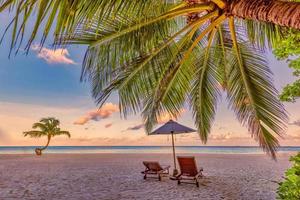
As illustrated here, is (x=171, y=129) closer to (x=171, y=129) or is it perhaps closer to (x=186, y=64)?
(x=171, y=129)

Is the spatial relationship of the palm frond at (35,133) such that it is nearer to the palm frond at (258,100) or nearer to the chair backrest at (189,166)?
the chair backrest at (189,166)

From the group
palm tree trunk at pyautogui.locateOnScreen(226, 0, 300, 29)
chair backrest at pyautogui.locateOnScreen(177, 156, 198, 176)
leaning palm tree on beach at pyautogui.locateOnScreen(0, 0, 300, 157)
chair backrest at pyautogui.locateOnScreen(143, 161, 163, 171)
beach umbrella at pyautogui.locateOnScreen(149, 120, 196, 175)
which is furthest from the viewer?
beach umbrella at pyautogui.locateOnScreen(149, 120, 196, 175)

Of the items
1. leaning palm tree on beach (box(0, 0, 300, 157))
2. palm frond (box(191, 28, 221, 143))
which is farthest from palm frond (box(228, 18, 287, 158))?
palm frond (box(191, 28, 221, 143))

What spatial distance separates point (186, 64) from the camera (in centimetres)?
497

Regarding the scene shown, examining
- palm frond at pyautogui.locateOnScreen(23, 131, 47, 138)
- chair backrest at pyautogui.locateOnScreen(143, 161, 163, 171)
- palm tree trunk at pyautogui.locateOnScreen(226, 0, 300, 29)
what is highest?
palm frond at pyautogui.locateOnScreen(23, 131, 47, 138)

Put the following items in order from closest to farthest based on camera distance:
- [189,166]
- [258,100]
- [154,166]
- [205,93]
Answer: [258,100], [205,93], [189,166], [154,166]

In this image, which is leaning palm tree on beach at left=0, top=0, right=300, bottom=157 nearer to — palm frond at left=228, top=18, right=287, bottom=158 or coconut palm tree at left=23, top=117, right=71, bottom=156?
palm frond at left=228, top=18, right=287, bottom=158

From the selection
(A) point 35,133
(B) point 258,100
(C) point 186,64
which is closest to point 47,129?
(A) point 35,133

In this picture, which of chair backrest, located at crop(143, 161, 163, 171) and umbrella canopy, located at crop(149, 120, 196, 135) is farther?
umbrella canopy, located at crop(149, 120, 196, 135)

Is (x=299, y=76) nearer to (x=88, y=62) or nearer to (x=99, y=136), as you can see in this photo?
(x=88, y=62)

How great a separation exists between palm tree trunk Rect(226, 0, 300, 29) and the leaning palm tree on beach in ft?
0.16

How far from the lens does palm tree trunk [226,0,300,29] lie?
5.77ft

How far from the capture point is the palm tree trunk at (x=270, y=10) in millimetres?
1759

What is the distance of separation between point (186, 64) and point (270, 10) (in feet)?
10.1
